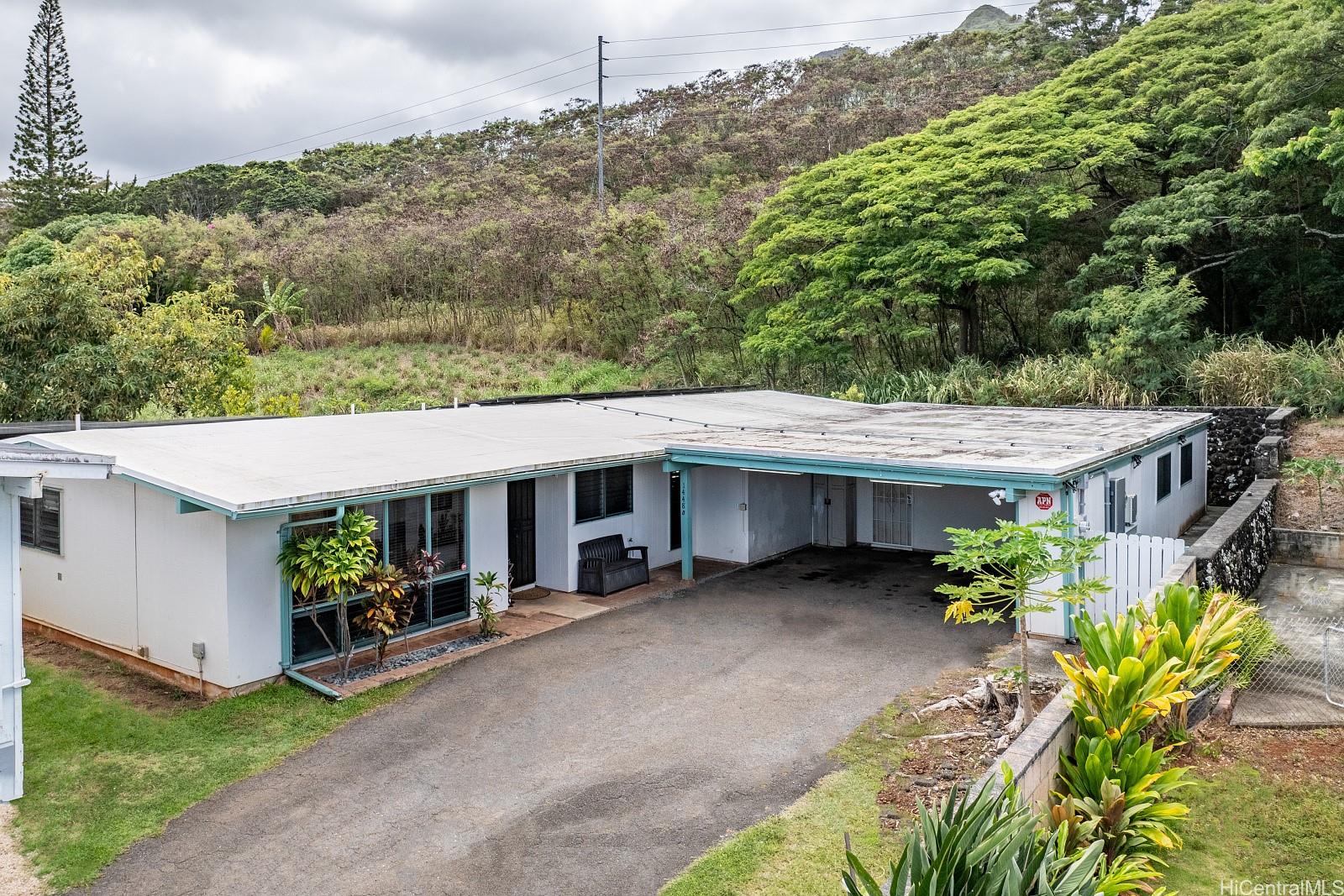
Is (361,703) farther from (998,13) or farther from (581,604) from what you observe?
(998,13)

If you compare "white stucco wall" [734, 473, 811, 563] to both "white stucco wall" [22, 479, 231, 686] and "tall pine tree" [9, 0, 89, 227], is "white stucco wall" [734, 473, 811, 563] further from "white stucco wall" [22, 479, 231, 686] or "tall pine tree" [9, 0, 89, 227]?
"tall pine tree" [9, 0, 89, 227]

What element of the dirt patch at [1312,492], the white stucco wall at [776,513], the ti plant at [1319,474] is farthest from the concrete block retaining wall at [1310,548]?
the white stucco wall at [776,513]

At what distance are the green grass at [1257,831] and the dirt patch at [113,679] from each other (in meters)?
7.80

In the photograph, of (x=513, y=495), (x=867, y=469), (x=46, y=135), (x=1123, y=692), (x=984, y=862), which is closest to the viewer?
(x=984, y=862)

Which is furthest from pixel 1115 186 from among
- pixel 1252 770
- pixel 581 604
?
pixel 1252 770

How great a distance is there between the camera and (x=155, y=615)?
28.1ft

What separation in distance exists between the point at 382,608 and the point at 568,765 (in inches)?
111

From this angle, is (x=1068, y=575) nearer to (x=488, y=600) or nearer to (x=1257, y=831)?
(x=1257, y=831)

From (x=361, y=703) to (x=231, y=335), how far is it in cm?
1389

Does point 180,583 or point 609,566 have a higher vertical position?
point 180,583

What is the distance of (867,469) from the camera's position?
33.7ft

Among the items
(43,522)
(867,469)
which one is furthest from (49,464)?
(867,469)

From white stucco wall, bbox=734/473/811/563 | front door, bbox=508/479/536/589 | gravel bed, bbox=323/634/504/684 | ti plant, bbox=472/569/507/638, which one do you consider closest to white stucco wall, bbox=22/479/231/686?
gravel bed, bbox=323/634/504/684

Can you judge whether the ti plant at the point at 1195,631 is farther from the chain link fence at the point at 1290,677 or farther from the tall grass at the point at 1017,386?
the tall grass at the point at 1017,386
